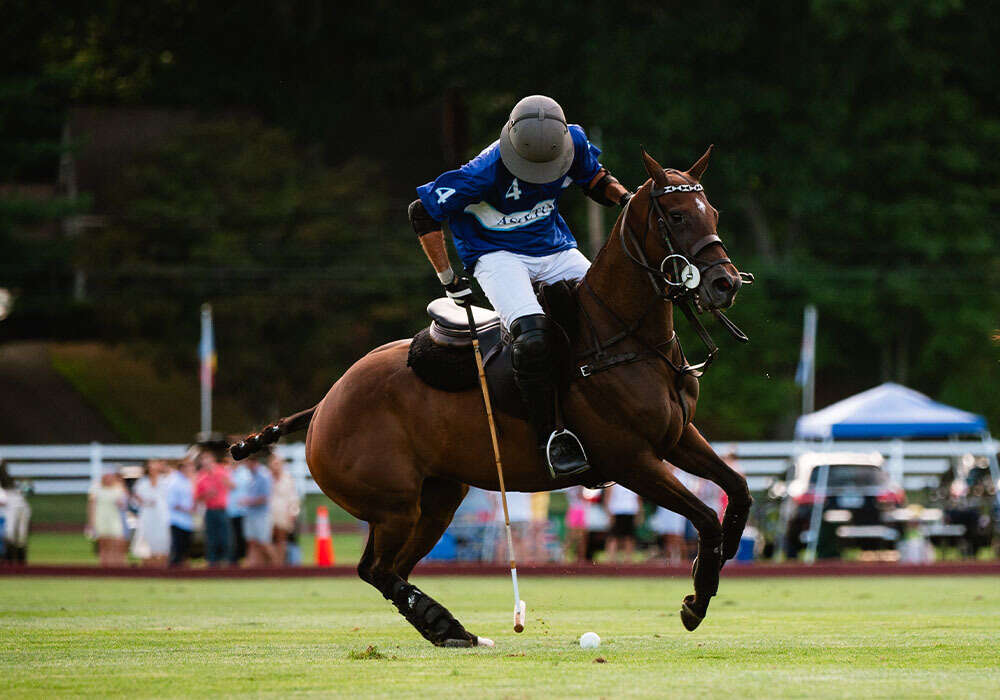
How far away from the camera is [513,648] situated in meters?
8.98

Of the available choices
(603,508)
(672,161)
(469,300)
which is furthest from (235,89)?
(469,300)

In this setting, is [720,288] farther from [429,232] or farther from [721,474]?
[429,232]

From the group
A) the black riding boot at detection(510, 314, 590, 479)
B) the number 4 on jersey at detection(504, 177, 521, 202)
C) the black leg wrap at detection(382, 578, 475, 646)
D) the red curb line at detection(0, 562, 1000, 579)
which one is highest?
the number 4 on jersey at detection(504, 177, 521, 202)

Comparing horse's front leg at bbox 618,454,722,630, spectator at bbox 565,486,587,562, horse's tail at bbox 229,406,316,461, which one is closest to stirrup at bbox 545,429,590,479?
horse's front leg at bbox 618,454,722,630

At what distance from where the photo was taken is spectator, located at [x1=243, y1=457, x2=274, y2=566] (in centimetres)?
2130

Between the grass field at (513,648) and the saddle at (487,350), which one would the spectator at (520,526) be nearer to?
the grass field at (513,648)

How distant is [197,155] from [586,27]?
11.1m

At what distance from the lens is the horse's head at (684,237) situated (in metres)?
8.46

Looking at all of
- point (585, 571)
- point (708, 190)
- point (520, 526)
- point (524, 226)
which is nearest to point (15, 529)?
point (520, 526)

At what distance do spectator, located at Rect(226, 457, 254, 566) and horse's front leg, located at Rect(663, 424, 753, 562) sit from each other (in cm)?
1334

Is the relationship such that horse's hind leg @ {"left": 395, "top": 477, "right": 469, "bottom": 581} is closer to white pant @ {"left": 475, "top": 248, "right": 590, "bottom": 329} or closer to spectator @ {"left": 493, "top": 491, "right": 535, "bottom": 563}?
white pant @ {"left": 475, "top": 248, "right": 590, "bottom": 329}

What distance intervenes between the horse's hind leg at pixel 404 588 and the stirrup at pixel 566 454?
43.8 inches

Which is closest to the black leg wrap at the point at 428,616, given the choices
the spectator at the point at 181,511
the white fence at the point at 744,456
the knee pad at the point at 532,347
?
the knee pad at the point at 532,347

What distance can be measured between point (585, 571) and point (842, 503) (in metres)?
4.47
